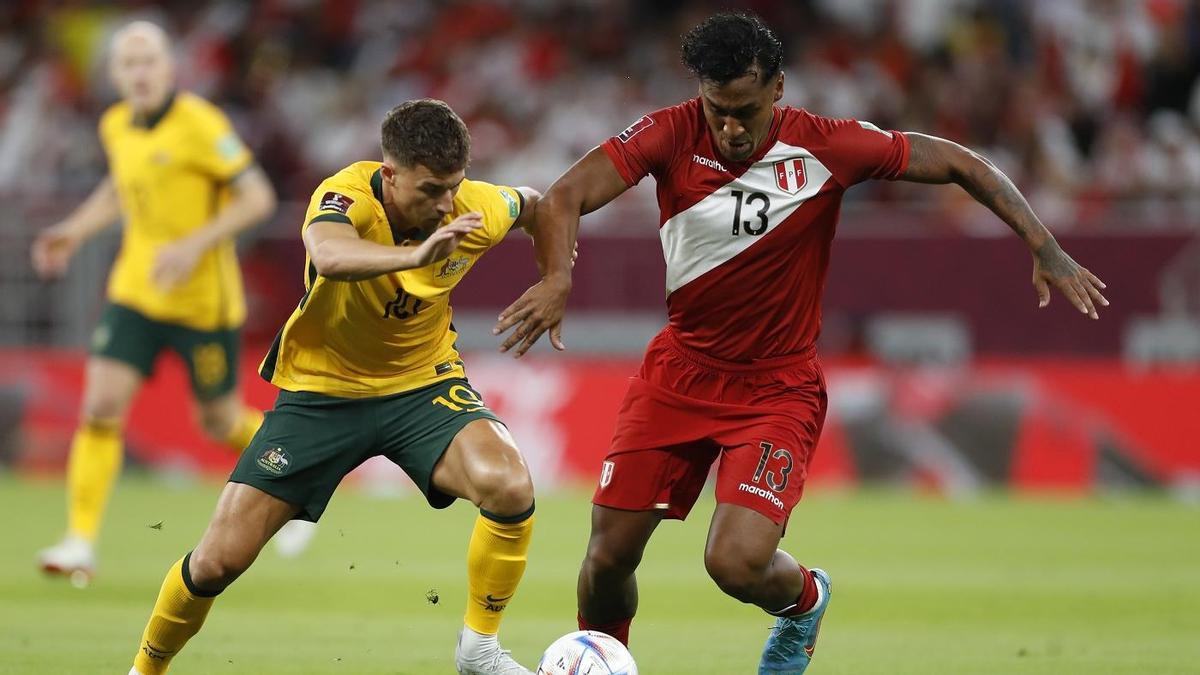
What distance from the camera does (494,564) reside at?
6578 millimetres

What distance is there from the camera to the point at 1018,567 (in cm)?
1085

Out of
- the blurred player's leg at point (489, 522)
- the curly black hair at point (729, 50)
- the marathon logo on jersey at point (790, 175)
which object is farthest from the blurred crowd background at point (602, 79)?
the curly black hair at point (729, 50)

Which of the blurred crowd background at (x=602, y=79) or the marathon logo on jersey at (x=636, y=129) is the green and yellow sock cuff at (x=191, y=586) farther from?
the blurred crowd background at (x=602, y=79)

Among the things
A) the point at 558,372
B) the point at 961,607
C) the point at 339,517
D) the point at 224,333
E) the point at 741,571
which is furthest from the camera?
the point at 558,372

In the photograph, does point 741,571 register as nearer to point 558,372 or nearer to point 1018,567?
point 1018,567

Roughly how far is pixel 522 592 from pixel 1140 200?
7.99 m

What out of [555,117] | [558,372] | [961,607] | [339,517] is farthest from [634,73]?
[961,607]

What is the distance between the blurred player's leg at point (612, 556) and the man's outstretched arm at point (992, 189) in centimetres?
166

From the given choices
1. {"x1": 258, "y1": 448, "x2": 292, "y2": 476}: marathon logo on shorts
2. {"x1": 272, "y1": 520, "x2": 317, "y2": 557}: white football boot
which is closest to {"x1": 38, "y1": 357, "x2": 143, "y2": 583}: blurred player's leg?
{"x1": 272, "y1": 520, "x2": 317, "y2": 557}: white football boot

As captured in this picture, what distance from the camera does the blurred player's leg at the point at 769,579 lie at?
6273 mm

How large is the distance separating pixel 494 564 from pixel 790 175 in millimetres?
1859

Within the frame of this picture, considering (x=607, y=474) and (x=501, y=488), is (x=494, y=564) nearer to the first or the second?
(x=501, y=488)

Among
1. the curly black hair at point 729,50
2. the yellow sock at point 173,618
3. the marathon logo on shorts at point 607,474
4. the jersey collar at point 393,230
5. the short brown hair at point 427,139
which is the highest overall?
the curly black hair at point 729,50

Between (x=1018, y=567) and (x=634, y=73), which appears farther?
(x=634, y=73)
